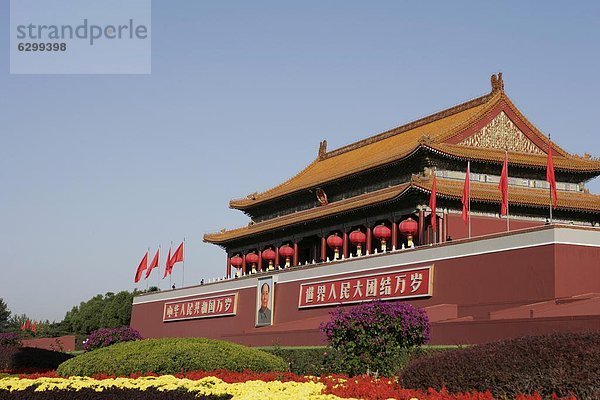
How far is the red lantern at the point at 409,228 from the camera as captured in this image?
29016 millimetres

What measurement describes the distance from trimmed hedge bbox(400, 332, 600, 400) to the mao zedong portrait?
21.9 m

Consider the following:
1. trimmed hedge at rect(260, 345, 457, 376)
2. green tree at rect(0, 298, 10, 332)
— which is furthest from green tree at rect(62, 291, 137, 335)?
trimmed hedge at rect(260, 345, 457, 376)

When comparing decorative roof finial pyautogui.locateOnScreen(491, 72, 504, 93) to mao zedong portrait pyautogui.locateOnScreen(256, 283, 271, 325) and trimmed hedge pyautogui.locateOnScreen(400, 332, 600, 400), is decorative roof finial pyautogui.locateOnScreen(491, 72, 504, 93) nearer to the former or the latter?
mao zedong portrait pyautogui.locateOnScreen(256, 283, 271, 325)

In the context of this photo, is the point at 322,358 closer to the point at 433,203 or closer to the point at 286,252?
the point at 433,203

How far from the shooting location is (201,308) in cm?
3931

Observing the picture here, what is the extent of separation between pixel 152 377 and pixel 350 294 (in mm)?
14653

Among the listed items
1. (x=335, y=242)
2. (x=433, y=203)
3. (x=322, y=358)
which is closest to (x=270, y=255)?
(x=335, y=242)

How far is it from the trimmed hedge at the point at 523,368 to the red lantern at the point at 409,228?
678 inches

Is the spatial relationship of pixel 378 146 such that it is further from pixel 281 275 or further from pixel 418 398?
pixel 418 398

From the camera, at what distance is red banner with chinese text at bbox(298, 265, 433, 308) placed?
1012 inches

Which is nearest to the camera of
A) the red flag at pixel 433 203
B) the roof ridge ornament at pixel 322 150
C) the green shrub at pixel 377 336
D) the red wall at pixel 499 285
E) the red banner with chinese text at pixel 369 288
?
the green shrub at pixel 377 336

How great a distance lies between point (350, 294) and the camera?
28.8 m

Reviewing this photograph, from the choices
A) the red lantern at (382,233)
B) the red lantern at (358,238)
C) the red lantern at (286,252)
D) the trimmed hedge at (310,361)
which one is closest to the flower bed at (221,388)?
the trimmed hedge at (310,361)

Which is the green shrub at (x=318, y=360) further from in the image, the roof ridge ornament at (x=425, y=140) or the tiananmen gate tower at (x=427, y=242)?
the roof ridge ornament at (x=425, y=140)
